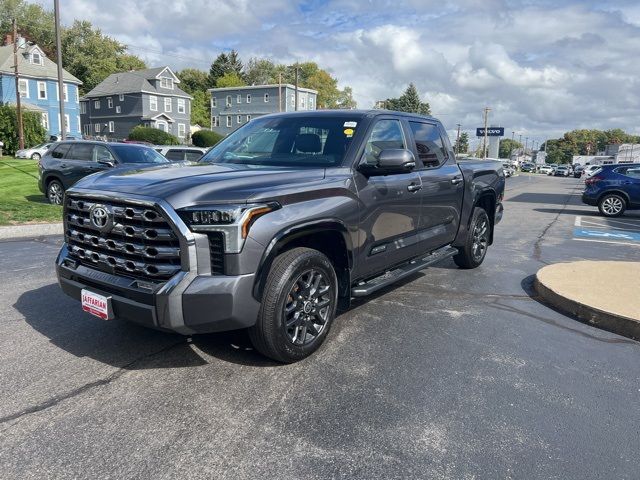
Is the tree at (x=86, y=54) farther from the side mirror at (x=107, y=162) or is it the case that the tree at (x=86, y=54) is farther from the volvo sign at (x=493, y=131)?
the side mirror at (x=107, y=162)

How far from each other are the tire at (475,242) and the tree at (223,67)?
87431 mm

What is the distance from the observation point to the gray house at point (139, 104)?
56.8 metres

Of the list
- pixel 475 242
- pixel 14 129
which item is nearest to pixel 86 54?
pixel 14 129

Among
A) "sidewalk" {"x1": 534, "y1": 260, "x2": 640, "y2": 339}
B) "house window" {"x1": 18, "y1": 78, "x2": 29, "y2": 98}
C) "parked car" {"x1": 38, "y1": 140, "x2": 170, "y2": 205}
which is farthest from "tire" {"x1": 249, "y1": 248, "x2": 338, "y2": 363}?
"house window" {"x1": 18, "y1": 78, "x2": 29, "y2": 98}

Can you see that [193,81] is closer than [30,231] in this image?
No

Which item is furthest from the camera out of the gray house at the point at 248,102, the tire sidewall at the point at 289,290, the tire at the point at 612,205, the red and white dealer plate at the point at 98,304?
the gray house at the point at 248,102

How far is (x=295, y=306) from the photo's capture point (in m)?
3.65

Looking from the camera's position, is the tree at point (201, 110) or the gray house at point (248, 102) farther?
the tree at point (201, 110)

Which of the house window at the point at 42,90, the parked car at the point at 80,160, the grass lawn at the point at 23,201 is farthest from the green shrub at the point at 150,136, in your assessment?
the parked car at the point at 80,160

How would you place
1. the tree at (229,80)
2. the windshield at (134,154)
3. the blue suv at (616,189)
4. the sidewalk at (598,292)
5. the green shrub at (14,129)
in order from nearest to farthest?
the sidewalk at (598,292) < the windshield at (134,154) < the blue suv at (616,189) < the green shrub at (14,129) < the tree at (229,80)

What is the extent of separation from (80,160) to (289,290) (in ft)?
36.5

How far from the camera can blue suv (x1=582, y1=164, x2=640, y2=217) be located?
14924 mm

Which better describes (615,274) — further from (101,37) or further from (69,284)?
(101,37)

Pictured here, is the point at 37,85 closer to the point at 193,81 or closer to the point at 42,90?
the point at 42,90
